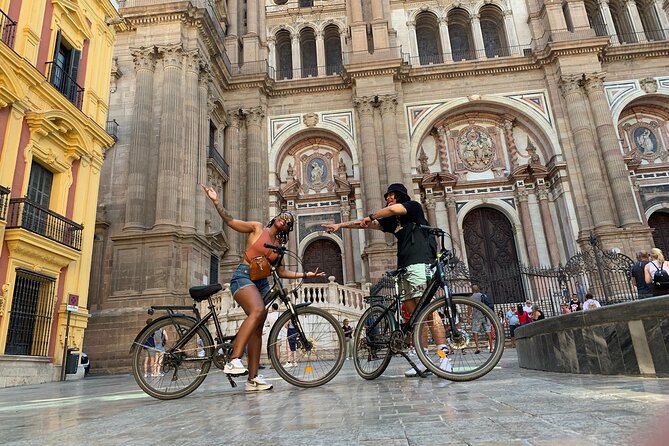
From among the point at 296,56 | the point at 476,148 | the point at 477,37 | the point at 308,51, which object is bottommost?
the point at 476,148

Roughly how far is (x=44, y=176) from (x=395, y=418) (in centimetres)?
1086

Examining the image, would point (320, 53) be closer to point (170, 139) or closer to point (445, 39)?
point (445, 39)

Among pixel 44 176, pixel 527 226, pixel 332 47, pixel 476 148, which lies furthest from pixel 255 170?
pixel 527 226

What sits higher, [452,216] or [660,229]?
[452,216]

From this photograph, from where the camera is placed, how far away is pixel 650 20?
21516 millimetres

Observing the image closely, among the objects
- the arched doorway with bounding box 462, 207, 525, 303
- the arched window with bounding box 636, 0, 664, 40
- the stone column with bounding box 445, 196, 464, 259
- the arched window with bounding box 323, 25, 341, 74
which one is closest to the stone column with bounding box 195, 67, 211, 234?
the arched window with bounding box 323, 25, 341, 74

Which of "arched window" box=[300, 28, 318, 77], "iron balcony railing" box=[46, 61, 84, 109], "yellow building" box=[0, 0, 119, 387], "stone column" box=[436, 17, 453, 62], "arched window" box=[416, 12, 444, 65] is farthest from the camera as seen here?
"arched window" box=[300, 28, 318, 77]

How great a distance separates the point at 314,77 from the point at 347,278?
30.4 feet

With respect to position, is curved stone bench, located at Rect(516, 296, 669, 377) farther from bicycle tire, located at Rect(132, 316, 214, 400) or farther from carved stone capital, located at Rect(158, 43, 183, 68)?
carved stone capital, located at Rect(158, 43, 183, 68)

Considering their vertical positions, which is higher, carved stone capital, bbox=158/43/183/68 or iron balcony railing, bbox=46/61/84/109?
carved stone capital, bbox=158/43/183/68

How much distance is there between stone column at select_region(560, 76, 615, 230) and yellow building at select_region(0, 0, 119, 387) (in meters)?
16.8

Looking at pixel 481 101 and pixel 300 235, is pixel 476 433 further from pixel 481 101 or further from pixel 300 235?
pixel 481 101

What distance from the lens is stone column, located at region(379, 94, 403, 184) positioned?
60.7ft

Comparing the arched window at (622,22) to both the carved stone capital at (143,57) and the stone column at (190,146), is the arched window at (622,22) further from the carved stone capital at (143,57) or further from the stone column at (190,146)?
the carved stone capital at (143,57)
